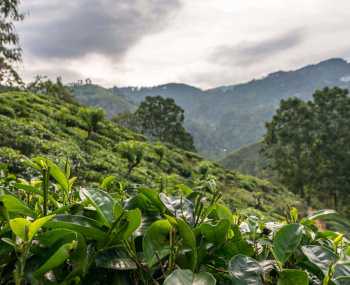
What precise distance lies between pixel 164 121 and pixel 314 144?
2218 centimetres

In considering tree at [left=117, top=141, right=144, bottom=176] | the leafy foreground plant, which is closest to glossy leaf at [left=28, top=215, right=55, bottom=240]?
the leafy foreground plant

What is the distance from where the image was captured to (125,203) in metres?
0.79

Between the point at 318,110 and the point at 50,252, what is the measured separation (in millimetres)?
29983

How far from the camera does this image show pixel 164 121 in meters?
45.4

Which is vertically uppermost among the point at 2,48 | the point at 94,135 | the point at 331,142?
the point at 2,48

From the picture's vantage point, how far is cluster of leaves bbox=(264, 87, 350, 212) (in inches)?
1035

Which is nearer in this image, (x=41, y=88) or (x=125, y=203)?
(x=125, y=203)

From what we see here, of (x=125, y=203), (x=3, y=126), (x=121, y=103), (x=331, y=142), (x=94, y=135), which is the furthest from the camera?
(x=121, y=103)

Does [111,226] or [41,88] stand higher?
[41,88]

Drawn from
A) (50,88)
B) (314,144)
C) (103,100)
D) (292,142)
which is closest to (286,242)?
(314,144)

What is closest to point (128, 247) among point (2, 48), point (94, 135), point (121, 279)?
point (121, 279)

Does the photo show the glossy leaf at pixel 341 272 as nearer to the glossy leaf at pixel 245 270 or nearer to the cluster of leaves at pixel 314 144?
the glossy leaf at pixel 245 270

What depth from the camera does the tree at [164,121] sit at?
44156 mm

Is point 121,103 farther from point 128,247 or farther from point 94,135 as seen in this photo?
point 128,247
